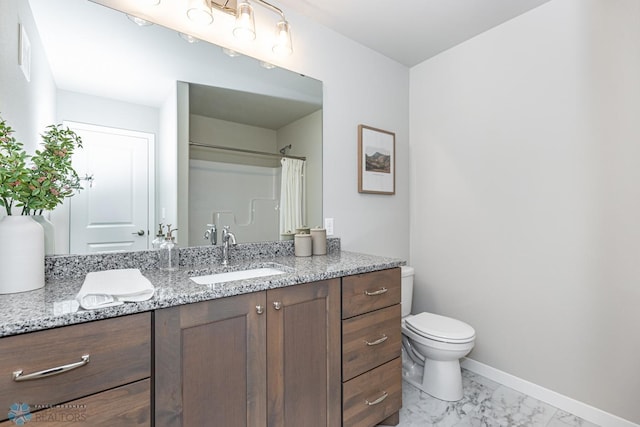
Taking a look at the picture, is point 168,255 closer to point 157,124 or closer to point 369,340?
point 157,124

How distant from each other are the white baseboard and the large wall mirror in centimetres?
178

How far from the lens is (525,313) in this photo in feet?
6.43

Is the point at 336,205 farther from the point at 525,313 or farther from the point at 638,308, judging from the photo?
the point at 638,308

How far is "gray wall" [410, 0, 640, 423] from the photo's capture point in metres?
1.60

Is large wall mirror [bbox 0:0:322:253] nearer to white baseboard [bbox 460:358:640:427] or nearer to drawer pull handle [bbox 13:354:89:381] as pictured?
drawer pull handle [bbox 13:354:89:381]

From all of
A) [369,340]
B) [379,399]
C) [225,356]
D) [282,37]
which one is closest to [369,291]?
[369,340]

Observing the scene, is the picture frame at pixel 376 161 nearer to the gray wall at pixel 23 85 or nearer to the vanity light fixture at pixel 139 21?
the vanity light fixture at pixel 139 21

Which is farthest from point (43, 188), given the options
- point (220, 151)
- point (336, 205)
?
point (336, 205)

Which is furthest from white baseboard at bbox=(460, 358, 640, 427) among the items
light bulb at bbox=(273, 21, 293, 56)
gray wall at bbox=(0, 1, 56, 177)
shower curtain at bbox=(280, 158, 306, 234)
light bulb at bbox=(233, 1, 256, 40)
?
gray wall at bbox=(0, 1, 56, 177)

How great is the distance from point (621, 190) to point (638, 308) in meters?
0.61

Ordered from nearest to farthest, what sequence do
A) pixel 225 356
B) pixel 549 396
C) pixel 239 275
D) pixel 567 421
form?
pixel 225 356, pixel 239 275, pixel 567 421, pixel 549 396

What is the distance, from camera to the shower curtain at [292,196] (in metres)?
1.90

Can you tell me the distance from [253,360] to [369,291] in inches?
25.1

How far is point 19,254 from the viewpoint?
97cm
